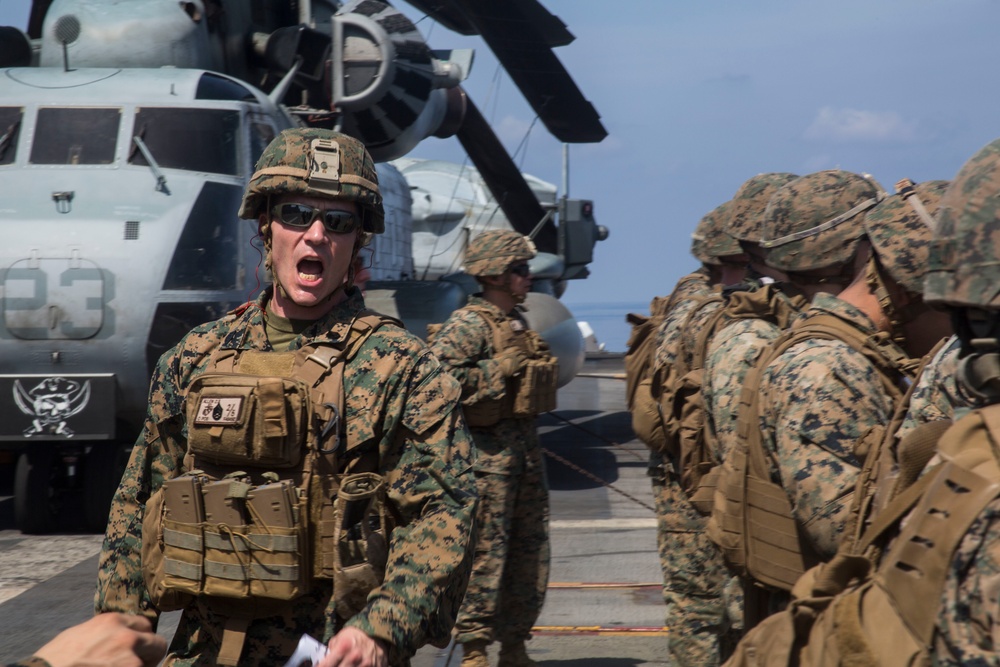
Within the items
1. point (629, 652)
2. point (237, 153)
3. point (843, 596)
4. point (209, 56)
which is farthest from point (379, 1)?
point (843, 596)

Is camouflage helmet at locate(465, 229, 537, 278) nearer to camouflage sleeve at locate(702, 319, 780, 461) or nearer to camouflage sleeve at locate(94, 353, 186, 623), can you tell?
camouflage sleeve at locate(702, 319, 780, 461)

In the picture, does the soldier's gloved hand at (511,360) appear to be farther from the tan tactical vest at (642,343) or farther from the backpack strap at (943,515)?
the backpack strap at (943,515)

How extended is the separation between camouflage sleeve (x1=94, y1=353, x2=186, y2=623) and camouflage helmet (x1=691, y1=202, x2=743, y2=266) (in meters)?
3.76

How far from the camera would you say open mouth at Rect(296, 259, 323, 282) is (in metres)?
2.83

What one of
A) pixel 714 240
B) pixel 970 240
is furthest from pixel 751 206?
pixel 970 240

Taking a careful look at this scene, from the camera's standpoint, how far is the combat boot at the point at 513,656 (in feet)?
17.8

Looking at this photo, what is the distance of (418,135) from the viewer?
462 inches

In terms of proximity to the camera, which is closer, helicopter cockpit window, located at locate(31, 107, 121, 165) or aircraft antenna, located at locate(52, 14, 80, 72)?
helicopter cockpit window, located at locate(31, 107, 121, 165)

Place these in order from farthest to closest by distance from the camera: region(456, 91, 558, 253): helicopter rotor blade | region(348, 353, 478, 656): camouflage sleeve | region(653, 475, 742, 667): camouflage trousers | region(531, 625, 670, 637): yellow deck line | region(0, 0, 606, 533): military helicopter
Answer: region(456, 91, 558, 253): helicopter rotor blade < region(0, 0, 606, 533): military helicopter < region(531, 625, 670, 637): yellow deck line < region(653, 475, 742, 667): camouflage trousers < region(348, 353, 478, 656): camouflage sleeve

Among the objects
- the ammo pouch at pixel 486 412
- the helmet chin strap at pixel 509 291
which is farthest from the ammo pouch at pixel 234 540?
the helmet chin strap at pixel 509 291

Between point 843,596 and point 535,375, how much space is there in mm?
4196

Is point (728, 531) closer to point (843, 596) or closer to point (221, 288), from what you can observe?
point (843, 596)

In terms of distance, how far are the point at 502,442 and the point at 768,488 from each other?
2817 mm

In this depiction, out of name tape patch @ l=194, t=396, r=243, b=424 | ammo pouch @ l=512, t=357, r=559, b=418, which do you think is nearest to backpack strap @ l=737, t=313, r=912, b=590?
name tape patch @ l=194, t=396, r=243, b=424
